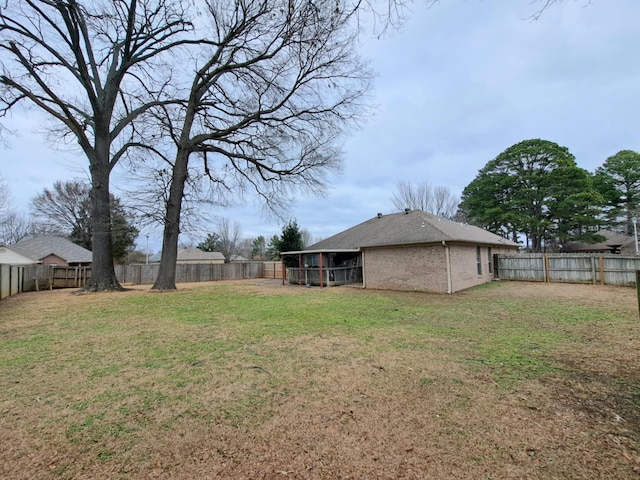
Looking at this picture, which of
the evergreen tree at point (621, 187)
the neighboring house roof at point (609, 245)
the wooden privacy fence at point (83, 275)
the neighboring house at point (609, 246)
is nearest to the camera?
the wooden privacy fence at point (83, 275)

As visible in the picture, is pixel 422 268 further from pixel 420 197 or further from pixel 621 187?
pixel 621 187

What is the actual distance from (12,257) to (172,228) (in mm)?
19673

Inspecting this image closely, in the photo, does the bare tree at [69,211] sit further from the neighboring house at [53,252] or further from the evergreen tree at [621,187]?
the evergreen tree at [621,187]

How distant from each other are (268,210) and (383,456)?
51.8 ft

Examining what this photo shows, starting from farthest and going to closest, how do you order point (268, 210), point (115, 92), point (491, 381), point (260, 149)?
point (268, 210)
point (260, 149)
point (115, 92)
point (491, 381)

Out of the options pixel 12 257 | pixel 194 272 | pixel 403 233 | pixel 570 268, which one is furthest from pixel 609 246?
pixel 12 257

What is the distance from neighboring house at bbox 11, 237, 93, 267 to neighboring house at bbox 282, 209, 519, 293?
21.4 m

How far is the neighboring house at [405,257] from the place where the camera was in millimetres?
13250

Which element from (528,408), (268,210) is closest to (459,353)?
(528,408)

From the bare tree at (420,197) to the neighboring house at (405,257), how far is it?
1426cm

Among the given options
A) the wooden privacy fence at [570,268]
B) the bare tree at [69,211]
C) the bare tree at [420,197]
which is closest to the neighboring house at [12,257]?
the bare tree at [69,211]

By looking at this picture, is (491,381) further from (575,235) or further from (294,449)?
(575,235)

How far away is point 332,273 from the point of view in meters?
17.6

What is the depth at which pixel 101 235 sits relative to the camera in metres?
13.7
